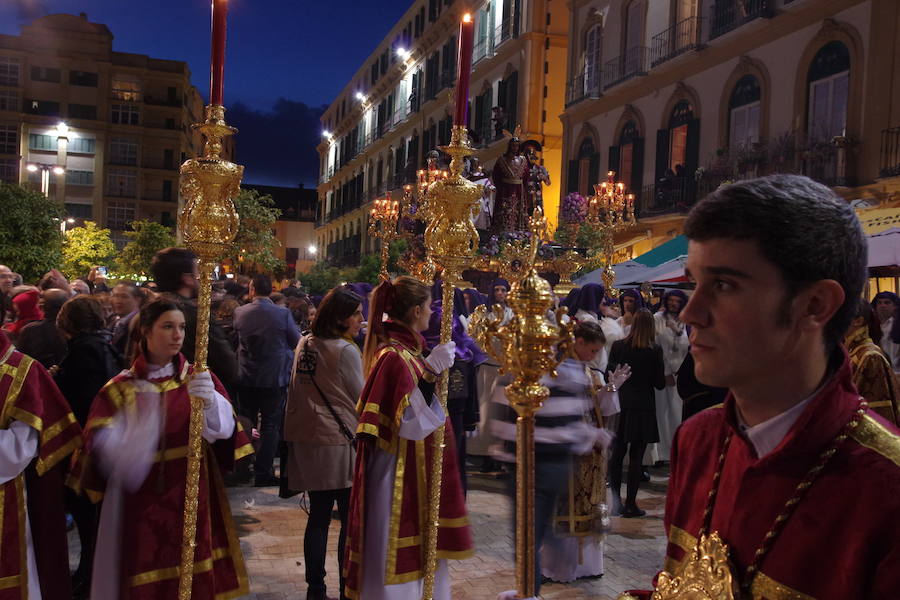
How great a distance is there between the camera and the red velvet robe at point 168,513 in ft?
11.4

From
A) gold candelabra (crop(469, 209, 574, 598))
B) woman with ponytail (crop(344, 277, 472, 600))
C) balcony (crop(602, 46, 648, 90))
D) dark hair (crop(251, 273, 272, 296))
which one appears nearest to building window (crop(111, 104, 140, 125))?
balcony (crop(602, 46, 648, 90))

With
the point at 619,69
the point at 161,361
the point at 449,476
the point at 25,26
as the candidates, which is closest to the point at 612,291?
the point at 449,476

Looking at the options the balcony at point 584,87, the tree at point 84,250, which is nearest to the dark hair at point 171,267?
the balcony at point 584,87

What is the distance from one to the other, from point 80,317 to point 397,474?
2.65 metres

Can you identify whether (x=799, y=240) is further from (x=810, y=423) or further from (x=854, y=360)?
(x=854, y=360)

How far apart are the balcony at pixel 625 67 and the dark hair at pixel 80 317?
1817 centimetres

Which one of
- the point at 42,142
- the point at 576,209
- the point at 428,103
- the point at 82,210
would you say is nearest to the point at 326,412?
the point at 576,209

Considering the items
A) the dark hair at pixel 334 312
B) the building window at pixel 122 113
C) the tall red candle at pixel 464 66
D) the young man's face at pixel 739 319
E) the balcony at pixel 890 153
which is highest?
the building window at pixel 122 113

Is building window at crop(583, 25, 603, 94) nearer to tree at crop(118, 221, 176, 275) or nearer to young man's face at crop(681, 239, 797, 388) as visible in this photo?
tree at crop(118, 221, 176, 275)

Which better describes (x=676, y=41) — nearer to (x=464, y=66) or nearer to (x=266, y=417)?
(x=266, y=417)

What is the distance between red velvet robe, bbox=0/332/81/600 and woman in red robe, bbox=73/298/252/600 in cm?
12

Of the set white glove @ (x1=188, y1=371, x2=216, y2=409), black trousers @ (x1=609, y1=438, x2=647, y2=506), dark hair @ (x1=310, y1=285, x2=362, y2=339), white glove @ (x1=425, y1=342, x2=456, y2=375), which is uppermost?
dark hair @ (x1=310, y1=285, x2=362, y2=339)

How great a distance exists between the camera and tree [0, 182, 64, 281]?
791 inches

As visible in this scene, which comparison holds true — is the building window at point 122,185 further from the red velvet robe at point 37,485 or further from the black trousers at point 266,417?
the red velvet robe at point 37,485
